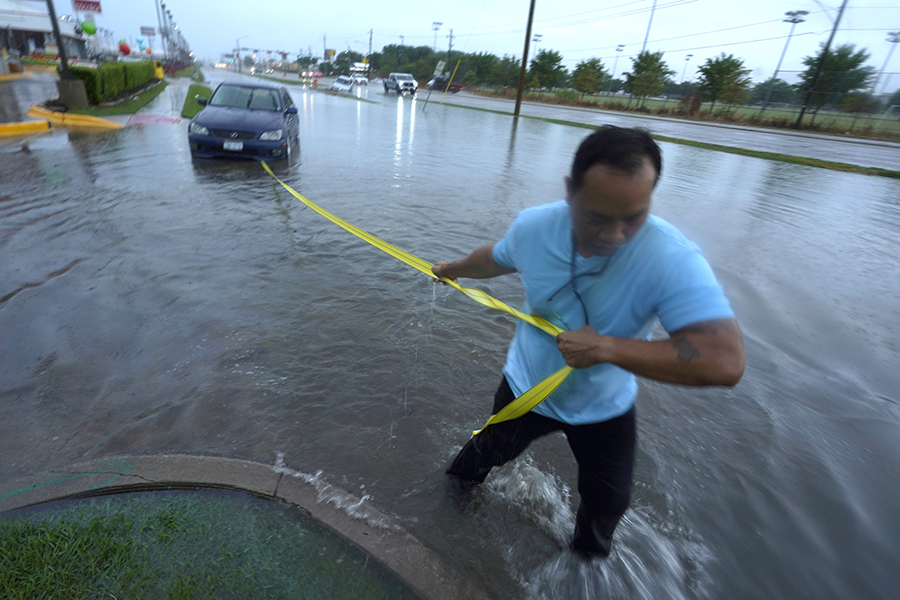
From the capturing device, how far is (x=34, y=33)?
1965 inches

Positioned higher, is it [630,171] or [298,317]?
[630,171]

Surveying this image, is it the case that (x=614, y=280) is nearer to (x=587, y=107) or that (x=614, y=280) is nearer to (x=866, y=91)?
(x=866, y=91)

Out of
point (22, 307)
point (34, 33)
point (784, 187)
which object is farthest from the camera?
point (34, 33)

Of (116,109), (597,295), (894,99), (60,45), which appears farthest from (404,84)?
(597,295)

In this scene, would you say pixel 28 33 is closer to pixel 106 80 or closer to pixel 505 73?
pixel 106 80

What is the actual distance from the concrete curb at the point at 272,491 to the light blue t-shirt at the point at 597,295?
2.95 ft

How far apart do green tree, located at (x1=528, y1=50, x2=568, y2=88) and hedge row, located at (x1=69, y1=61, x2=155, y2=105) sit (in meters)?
54.4

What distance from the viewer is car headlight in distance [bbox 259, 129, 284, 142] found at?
386 inches

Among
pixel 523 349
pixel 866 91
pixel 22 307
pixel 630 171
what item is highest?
pixel 866 91

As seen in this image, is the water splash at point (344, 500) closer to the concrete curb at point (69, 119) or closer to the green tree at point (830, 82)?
the concrete curb at point (69, 119)

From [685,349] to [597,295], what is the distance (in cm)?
37

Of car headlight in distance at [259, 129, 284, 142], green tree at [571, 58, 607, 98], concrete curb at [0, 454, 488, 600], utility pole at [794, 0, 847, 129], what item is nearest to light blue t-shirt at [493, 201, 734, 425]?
concrete curb at [0, 454, 488, 600]

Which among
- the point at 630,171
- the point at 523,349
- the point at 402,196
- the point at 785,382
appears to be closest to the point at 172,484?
the point at 523,349

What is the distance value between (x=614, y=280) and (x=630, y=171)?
0.38m
